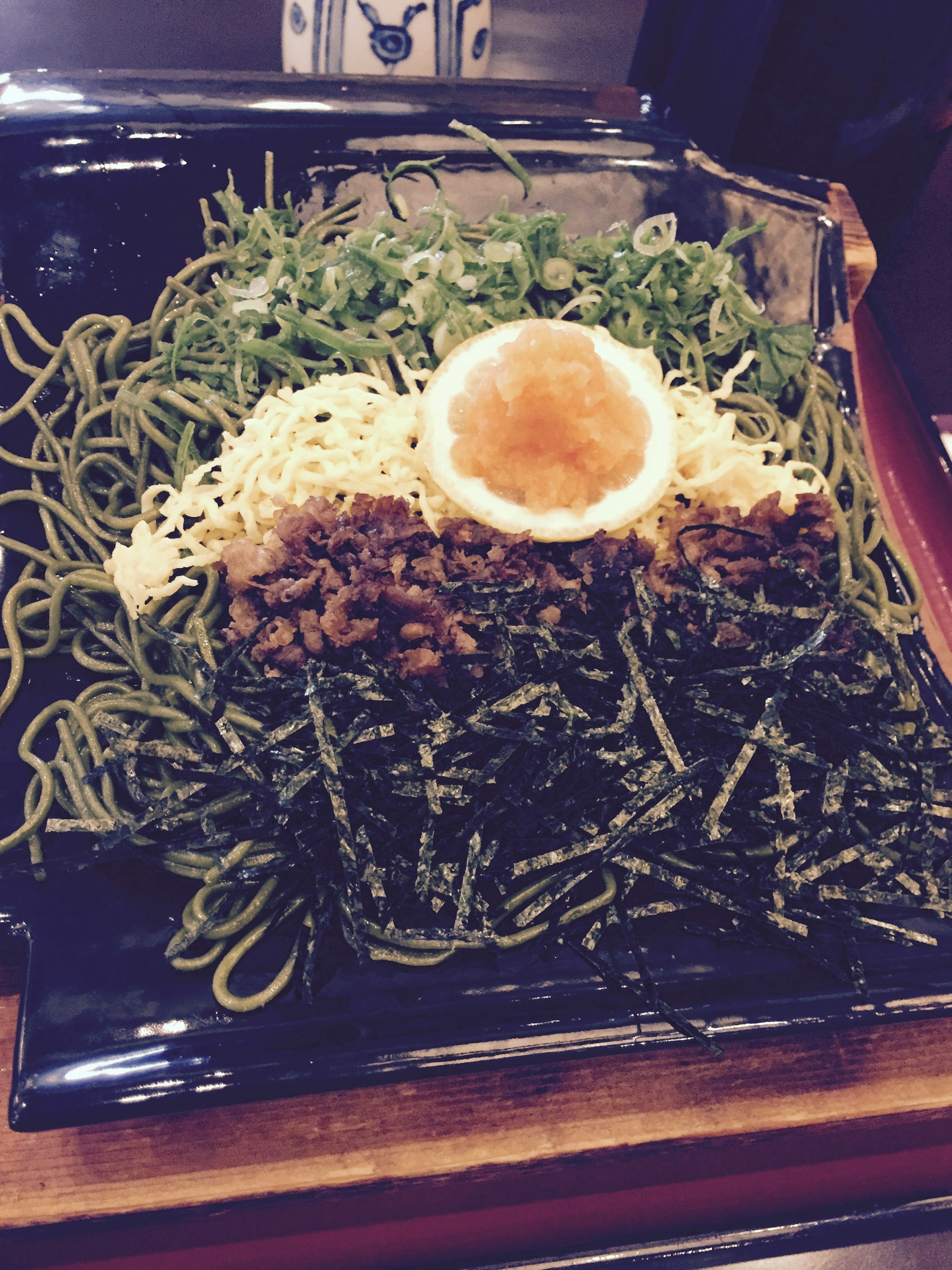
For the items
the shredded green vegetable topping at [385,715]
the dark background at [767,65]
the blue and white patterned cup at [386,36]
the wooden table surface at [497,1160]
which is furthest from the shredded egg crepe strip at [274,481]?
the blue and white patterned cup at [386,36]

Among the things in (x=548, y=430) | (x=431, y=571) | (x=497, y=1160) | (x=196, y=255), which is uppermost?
(x=548, y=430)

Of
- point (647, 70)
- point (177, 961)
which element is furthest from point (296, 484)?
point (647, 70)

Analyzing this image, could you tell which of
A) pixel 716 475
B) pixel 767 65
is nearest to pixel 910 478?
pixel 716 475

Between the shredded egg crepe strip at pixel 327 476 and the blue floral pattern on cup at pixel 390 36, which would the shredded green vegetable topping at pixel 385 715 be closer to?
the shredded egg crepe strip at pixel 327 476

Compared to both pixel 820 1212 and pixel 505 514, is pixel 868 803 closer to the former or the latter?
pixel 820 1212

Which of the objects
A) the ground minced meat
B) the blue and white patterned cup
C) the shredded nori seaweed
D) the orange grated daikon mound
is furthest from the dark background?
the shredded nori seaweed

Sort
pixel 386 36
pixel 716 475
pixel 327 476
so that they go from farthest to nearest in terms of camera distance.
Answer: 1. pixel 386 36
2. pixel 716 475
3. pixel 327 476

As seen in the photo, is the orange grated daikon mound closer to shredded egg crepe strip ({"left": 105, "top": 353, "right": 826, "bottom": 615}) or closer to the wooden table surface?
shredded egg crepe strip ({"left": 105, "top": 353, "right": 826, "bottom": 615})

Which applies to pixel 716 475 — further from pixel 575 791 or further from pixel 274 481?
pixel 274 481
